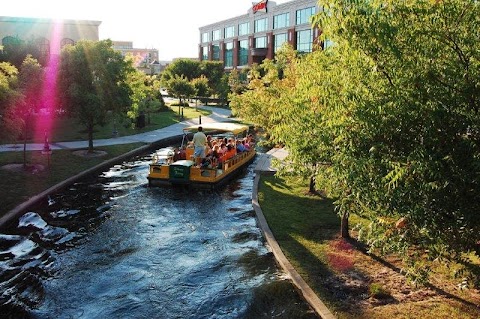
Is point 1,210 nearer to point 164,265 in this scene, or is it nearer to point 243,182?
point 164,265

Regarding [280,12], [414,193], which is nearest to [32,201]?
[414,193]

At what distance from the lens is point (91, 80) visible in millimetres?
24375

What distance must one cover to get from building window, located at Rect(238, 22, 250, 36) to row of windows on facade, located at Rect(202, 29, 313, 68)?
1.66 m

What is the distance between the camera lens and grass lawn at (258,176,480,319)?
9.11 meters

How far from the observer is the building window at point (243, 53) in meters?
87.2

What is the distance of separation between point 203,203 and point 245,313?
8.87 meters

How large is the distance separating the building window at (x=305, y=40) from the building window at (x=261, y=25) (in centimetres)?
1092

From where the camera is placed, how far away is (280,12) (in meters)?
75.0

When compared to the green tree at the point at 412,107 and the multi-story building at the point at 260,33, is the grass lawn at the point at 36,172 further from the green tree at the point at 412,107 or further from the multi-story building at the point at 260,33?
the multi-story building at the point at 260,33

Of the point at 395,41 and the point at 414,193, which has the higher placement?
the point at 395,41

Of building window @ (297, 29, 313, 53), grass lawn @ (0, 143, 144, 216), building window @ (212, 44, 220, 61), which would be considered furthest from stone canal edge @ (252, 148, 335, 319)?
building window @ (212, 44, 220, 61)

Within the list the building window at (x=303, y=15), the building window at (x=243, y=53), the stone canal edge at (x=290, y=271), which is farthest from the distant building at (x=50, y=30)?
the stone canal edge at (x=290, y=271)

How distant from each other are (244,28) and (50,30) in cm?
4425

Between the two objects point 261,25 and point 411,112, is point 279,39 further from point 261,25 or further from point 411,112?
point 411,112
